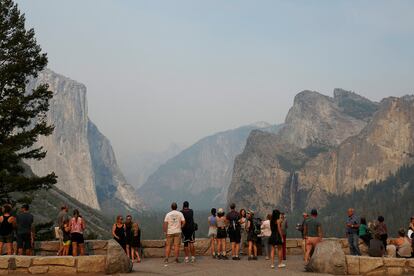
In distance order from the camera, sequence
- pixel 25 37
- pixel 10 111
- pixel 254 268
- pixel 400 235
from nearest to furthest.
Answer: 1. pixel 254 268
2. pixel 400 235
3. pixel 10 111
4. pixel 25 37

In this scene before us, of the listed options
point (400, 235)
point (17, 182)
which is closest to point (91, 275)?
point (400, 235)

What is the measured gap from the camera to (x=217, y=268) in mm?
17406

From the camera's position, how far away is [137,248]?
21.2 metres

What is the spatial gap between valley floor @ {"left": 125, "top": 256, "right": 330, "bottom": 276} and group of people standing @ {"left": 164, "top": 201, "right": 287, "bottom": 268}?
46 cm

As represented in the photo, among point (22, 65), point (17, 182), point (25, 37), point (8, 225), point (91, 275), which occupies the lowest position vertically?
point (91, 275)

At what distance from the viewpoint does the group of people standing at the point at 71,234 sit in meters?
18.8

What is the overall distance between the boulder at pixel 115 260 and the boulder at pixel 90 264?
0.19 meters

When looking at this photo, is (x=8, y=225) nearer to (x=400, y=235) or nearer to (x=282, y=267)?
(x=282, y=267)

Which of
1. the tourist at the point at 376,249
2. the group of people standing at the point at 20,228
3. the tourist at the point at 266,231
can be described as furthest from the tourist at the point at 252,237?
the group of people standing at the point at 20,228

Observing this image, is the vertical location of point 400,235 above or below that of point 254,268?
above

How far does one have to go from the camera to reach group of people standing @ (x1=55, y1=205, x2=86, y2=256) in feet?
61.8

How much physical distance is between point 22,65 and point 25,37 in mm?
1956

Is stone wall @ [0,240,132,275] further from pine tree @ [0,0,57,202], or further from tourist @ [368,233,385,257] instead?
pine tree @ [0,0,57,202]

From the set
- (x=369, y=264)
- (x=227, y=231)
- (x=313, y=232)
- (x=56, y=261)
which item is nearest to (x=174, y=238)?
(x=227, y=231)
